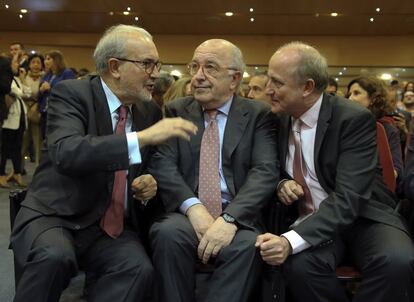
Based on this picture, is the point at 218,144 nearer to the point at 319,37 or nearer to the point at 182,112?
the point at 182,112

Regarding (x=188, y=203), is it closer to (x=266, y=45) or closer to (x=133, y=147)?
(x=133, y=147)

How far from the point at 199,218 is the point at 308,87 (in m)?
0.78

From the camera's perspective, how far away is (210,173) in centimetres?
224

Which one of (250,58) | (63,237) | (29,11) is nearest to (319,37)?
(250,58)

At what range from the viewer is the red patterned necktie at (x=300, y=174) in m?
2.21

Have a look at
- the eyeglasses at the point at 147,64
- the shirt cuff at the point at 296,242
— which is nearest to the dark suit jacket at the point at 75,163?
the eyeglasses at the point at 147,64

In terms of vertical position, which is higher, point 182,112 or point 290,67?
point 290,67

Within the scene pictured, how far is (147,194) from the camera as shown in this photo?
2.09 metres

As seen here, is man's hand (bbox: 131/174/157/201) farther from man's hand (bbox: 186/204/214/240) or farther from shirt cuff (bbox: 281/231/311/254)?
shirt cuff (bbox: 281/231/311/254)

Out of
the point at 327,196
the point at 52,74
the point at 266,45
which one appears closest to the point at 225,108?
the point at 327,196

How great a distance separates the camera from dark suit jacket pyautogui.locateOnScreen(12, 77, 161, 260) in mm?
1812

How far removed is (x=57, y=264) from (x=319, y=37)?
11.4 meters

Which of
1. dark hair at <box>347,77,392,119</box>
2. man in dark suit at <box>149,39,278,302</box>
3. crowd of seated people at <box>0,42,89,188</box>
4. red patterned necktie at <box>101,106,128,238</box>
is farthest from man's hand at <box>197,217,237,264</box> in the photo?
crowd of seated people at <box>0,42,89,188</box>

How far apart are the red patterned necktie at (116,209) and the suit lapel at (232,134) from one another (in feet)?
1.55
